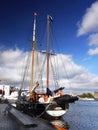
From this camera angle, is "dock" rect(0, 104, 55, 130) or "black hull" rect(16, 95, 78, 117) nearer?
"dock" rect(0, 104, 55, 130)

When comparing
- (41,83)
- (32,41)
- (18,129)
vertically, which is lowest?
(18,129)

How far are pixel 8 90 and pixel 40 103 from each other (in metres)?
131

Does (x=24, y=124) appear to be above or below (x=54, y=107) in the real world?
below

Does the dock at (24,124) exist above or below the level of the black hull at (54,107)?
below

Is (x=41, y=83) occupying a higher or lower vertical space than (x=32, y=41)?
lower

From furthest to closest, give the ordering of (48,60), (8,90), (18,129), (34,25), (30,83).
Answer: (8,90), (34,25), (30,83), (48,60), (18,129)

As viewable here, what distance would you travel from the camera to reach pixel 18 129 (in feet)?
82.9

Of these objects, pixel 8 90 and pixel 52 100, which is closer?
pixel 52 100

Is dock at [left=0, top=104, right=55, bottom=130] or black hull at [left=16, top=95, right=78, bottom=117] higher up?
black hull at [left=16, top=95, right=78, bottom=117]

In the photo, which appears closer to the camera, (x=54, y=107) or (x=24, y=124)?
(x=24, y=124)

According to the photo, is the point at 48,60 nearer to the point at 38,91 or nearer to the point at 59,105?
the point at 38,91

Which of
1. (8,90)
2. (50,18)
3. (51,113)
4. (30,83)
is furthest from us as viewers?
(8,90)

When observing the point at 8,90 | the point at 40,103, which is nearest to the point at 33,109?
the point at 40,103

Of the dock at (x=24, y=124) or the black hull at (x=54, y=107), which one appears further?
the black hull at (x=54, y=107)
